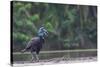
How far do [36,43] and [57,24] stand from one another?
0.80 ft

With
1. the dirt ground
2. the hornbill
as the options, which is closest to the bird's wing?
the hornbill

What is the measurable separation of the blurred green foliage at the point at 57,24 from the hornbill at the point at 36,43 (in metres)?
0.03

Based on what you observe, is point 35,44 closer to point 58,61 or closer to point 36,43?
point 36,43

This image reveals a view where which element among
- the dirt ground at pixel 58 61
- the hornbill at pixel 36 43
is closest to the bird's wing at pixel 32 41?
the hornbill at pixel 36 43

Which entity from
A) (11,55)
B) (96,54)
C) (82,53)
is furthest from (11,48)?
(96,54)

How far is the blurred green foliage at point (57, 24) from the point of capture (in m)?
1.76

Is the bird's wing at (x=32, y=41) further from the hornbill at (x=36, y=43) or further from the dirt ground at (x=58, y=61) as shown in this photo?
the dirt ground at (x=58, y=61)

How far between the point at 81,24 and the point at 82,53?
0.26 meters

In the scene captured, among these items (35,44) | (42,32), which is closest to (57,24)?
(42,32)

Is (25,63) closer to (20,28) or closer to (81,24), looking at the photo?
(20,28)

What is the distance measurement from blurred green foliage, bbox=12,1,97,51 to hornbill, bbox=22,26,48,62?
3 centimetres

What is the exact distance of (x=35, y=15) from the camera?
1794 mm

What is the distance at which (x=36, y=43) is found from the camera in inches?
71.2

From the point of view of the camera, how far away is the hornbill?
5.87 feet
